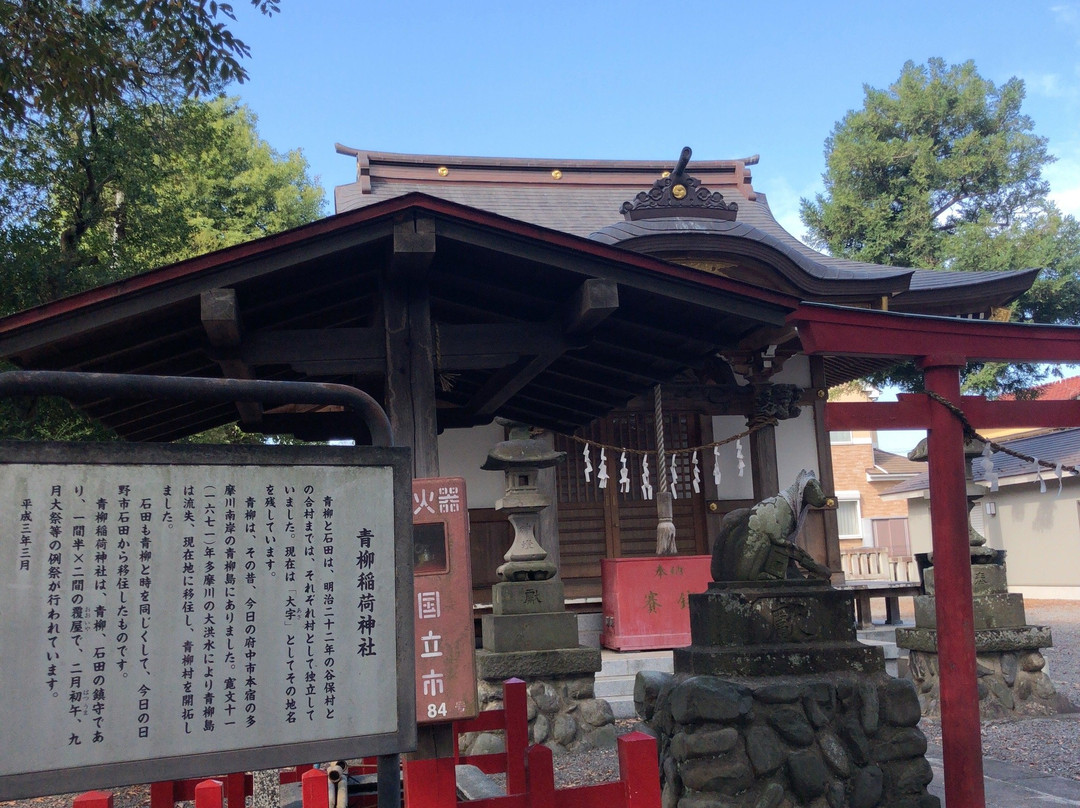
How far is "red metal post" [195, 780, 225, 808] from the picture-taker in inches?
109

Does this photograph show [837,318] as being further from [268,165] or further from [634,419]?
[268,165]

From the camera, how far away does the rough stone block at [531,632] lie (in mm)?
7746

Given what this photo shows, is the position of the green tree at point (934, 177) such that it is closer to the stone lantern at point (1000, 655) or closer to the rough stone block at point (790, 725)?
the stone lantern at point (1000, 655)

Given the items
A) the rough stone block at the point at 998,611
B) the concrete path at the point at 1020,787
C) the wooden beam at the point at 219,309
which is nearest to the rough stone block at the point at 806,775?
the concrete path at the point at 1020,787

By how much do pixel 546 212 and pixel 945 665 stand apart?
469 inches

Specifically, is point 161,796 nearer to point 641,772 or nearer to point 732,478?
point 641,772

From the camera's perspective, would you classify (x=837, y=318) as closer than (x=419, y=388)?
Yes

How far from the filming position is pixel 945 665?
5336 millimetres

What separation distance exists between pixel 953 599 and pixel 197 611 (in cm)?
457

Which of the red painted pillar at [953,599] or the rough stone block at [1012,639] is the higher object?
the red painted pillar at [953,599]

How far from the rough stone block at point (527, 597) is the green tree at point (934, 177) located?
14711 mm

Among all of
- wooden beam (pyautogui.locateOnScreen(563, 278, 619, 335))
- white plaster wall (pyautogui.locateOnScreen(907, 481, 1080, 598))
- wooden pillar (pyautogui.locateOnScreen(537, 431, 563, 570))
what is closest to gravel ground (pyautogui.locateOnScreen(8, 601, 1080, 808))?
wooden pillar (pyautogui.locateOnScreen(537, 431, 563, 570))

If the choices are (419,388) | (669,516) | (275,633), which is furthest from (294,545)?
(669,516)

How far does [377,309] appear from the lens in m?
6.44
